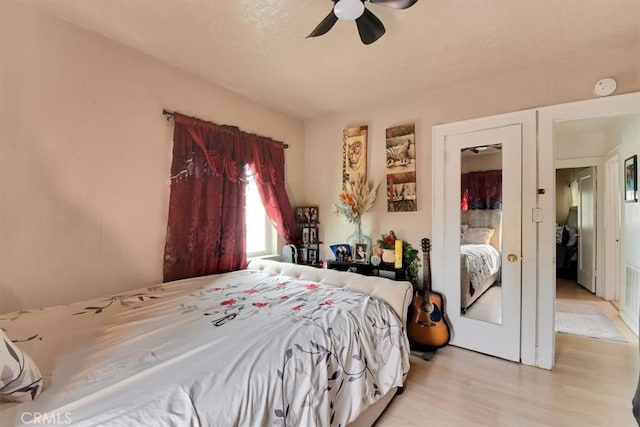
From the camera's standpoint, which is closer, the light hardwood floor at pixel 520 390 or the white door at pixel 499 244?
the light hardwood floor at pixel 520 390

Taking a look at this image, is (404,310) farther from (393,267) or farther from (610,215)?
(610,215)

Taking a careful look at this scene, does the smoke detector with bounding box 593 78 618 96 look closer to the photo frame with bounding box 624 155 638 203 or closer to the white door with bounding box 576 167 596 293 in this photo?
the photo frame with bounding box 624 155 638 203

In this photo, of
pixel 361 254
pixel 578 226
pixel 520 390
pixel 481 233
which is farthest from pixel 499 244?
pixel 578 226

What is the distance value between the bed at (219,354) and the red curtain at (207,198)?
0.35 meters

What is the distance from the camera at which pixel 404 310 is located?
200 cm

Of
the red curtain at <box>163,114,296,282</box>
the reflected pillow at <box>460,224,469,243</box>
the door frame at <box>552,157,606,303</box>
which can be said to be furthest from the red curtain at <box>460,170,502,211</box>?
the door frame at <box>552,157,606,303</box>

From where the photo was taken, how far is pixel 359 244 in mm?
3143

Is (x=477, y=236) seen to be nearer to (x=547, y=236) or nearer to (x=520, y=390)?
(x=547, y=236)

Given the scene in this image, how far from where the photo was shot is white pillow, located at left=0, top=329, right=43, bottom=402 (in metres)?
0.79

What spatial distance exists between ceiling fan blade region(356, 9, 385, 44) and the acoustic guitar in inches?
74.5

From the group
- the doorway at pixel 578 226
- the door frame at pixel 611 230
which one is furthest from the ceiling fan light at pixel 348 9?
the doorway at pixel 578 226

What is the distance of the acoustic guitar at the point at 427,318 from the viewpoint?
257cm

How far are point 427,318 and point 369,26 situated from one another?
2.44m

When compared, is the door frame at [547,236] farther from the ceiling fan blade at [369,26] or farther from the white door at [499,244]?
the ceiling fan blade at [369,26]
